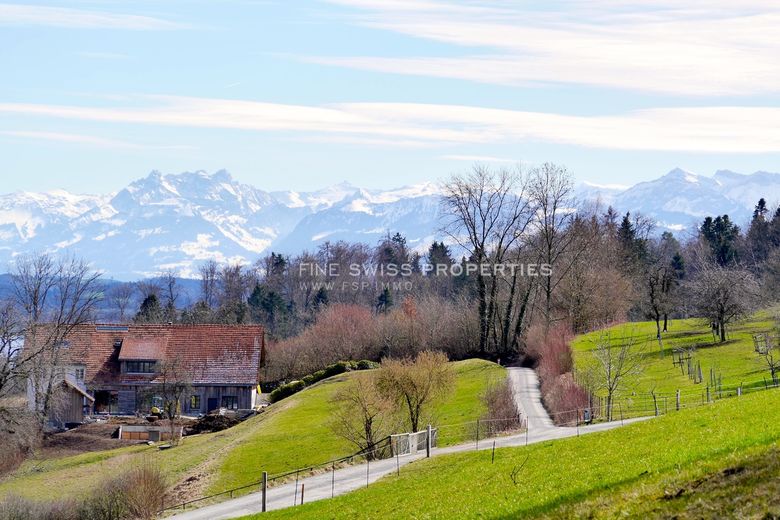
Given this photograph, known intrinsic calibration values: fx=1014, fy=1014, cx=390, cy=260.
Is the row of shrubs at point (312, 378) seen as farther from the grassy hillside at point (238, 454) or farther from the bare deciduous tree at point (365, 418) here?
the bare deciduous tree at point (365, 418)

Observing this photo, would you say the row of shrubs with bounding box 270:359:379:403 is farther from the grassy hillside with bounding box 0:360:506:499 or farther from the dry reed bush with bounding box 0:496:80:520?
the dry reed bush with bounding box 0:496:80:520

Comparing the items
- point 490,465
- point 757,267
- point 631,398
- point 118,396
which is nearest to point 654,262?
point 757,267

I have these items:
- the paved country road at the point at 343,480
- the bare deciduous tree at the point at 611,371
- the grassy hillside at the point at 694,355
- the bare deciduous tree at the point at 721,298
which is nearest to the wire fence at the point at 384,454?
the paved country road at the point at 343,480

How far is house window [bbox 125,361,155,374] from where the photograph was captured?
279ft

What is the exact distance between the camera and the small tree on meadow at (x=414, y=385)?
4975cm

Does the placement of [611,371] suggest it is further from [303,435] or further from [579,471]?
[579,471]

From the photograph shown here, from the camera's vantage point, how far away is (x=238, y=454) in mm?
53156

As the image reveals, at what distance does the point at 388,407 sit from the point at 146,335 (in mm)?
44194

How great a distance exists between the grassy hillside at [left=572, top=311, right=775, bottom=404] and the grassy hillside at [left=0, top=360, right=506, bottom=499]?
8958 millimetres

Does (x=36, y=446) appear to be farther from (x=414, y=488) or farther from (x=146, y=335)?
(x=414, y=488)

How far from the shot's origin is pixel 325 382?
7794 cm

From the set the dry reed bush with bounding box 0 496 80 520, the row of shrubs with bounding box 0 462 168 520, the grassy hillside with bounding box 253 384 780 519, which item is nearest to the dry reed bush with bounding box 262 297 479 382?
the row of shrubs with bounding box 0 462 168 520

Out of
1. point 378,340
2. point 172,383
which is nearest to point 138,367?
point 172,383

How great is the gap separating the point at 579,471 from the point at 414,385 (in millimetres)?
24253
